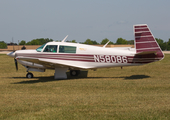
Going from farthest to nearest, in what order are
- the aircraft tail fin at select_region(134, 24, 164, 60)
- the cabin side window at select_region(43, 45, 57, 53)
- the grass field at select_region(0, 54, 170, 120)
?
the cabin side window at select_region(43, 45, 57, 53) → the aircraft tail fin at select_region(134, 24, 164, 60) → the grass field at select_region(0, 54, 170, 120)

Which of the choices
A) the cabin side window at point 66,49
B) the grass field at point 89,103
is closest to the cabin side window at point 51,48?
the cabin side window at point 66,49

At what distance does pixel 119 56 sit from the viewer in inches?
452

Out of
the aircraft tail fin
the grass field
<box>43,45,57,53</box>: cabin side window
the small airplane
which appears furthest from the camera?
<box>43,45,57,53</box>: cabin side window

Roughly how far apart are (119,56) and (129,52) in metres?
0.61

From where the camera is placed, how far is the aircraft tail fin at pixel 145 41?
1105 centimetres

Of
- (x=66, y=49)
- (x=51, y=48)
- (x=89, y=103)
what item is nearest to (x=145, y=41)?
(x=66, y=49)

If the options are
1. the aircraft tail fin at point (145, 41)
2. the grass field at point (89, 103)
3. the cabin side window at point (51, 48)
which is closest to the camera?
the grass field at point (89, 103)

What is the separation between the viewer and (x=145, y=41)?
11094mm

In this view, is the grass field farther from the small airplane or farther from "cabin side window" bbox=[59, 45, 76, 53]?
"cabin side window" bbox=[59, 45, 76, 53]

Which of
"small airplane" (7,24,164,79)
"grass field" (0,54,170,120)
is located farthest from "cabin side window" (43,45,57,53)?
"grass field" (0,54,170,120)

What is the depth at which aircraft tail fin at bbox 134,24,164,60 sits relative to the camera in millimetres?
11047

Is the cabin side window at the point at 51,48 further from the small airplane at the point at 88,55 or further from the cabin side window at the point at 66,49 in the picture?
the cabin side window at the point at 66,49

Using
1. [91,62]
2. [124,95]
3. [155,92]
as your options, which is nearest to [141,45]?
[91,62]

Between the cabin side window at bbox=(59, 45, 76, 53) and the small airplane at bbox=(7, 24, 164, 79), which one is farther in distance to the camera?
the cabin side window at bbox=(59, 45, 76, 53)
